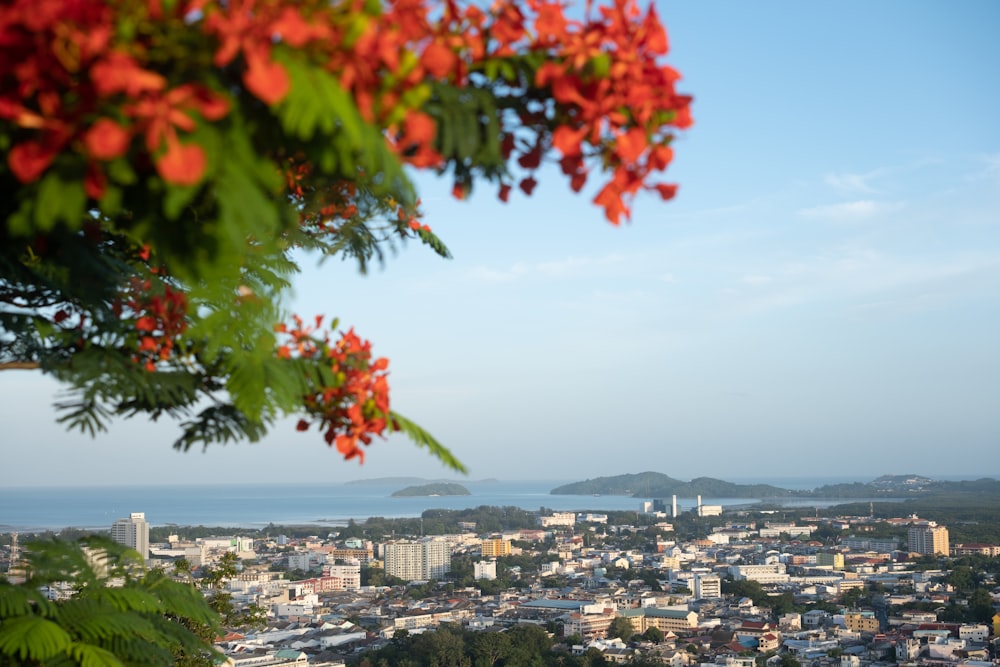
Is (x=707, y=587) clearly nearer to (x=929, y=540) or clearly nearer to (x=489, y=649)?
(x=929, y=540)

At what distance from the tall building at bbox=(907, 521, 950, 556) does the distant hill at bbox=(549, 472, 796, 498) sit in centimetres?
3601

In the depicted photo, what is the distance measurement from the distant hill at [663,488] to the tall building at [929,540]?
36.0m

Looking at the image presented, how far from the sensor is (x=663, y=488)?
76.4 m

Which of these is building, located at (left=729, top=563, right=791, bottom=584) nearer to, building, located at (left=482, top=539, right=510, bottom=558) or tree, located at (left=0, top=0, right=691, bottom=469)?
building, located at (left=482, top=539, right=510, bottom=558)

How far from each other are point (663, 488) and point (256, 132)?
77.9m

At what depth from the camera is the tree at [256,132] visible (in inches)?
30.1

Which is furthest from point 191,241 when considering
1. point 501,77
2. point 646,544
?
point 646,544

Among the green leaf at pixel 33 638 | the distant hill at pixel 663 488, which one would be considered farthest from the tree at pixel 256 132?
the distant hill at pixel 663 488

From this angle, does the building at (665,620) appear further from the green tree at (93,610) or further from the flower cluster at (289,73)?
the flower cluster at (289,73)

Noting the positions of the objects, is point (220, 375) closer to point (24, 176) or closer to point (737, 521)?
point (24, 176)

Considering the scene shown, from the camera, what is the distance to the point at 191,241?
95cm

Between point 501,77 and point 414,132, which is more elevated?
point 501,77

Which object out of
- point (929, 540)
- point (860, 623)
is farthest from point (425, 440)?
point (929, 540)

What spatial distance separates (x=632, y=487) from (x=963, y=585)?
55389 mm
